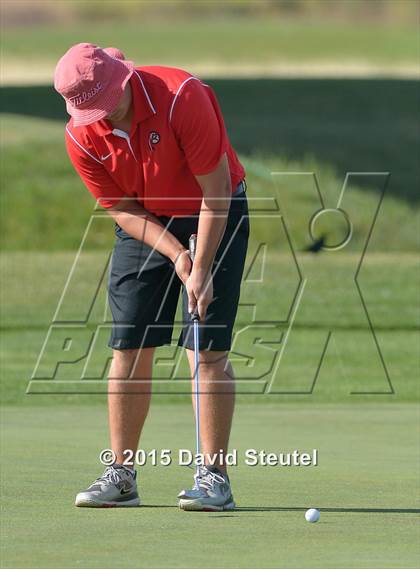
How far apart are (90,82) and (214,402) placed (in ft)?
4.37

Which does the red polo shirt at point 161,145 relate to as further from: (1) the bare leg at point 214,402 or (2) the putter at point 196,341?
(1) the bare leg at point 214,402

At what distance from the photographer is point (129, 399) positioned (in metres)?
6.04

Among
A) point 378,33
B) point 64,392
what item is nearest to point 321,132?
point 64,392

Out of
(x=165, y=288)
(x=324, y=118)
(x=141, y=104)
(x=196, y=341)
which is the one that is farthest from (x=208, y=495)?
(x=324, y=118)

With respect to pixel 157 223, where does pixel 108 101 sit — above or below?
above

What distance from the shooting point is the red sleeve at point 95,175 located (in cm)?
589

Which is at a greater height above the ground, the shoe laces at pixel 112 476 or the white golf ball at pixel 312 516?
the white golf ball at pixel 312 516

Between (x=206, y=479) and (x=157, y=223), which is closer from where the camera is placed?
(x=206, y=479)

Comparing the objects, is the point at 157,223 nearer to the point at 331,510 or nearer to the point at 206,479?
the point at 206,479

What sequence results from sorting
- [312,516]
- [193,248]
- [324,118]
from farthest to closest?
[324,118] → [193,248] → [312,516]

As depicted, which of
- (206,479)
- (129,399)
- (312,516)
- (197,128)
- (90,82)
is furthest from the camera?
(129,399)

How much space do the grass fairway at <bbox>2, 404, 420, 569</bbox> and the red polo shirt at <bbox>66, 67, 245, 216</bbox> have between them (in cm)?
121

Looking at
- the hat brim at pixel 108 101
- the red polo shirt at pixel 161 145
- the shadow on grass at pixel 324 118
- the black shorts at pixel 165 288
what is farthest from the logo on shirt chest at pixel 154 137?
the shadow on grass at pixel 324 118

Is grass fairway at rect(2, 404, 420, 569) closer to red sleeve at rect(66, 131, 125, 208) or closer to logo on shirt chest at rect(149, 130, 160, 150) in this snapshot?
red sleeve at rect(66, 131, 125, 208)
